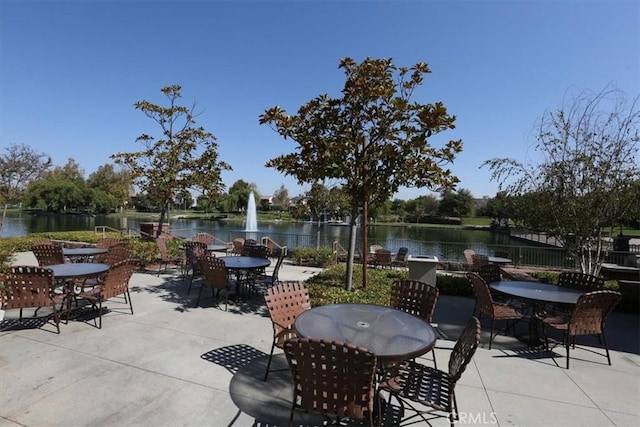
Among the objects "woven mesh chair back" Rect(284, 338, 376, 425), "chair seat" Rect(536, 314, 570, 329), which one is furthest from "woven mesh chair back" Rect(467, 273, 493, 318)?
"woven mesh chair back" Rect(284, 338, 376, 425)

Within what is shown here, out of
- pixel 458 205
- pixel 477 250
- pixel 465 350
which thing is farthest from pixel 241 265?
pixel 458 205

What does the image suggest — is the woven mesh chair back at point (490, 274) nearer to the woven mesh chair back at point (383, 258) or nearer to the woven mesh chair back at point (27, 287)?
the woven mesh chair back at point (383, 258)

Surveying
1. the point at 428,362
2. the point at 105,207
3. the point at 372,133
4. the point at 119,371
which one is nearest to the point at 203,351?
the point at 119,371

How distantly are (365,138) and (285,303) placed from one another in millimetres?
3165

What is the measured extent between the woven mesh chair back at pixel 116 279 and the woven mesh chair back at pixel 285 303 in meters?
2.68

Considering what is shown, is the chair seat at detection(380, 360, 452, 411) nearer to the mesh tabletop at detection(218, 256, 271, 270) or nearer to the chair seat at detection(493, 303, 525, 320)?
the chair seat at detection(493, 303, 525, 320)

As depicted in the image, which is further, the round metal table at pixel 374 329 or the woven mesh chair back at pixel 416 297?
the woven mesh chair back at pixel 416 297

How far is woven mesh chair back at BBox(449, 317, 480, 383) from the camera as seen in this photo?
2.22m

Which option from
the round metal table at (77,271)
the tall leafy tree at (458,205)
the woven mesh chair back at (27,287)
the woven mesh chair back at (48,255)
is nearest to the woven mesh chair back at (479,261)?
the round metal table at (77,271)

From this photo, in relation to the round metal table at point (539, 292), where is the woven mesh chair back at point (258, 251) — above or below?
above

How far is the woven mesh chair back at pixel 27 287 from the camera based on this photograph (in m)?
4.20

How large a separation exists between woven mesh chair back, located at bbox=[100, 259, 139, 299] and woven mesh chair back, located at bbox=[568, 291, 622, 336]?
5864 millimetres

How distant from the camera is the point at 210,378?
332 cm

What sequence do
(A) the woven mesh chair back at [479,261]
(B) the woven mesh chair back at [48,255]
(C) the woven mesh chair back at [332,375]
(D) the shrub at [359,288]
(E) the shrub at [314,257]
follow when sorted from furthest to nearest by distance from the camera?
1. (E) the shrub at [314,257]
2. (A) the woven mesh chair back at [479,261]
3. (B) the woven mesh chair back at [48,255]
4. (D) the shrub at [359,288]
5. (C) the woven mesh chair back at [332,375]
